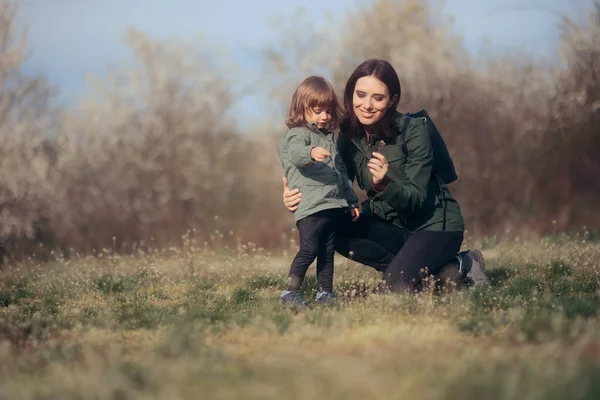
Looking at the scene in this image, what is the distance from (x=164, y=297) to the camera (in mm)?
7219

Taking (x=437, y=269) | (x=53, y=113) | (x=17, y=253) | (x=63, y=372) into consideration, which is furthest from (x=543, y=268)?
(x=53, y=113)

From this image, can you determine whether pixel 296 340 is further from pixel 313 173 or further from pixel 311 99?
pixel 311 99

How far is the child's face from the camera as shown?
6.80m

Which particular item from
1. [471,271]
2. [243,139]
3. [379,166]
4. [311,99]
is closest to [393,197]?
[379,166]

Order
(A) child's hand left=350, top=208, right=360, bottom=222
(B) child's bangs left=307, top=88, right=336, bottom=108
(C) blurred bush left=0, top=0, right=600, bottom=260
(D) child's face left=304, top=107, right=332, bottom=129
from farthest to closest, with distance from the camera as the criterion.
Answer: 1. (C) blurred bush left=0, top=0, right=600, bottom=260
2. (A) child's hand left=350, top=208, right=360, bottom=222
3. (D) child's face left=304, top=107, right=332, bottom=129
4. (B) child's bangs left=307, top=88, right=336, bottom=108

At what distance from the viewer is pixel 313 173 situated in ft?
22.1

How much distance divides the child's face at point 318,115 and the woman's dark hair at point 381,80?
19 cm

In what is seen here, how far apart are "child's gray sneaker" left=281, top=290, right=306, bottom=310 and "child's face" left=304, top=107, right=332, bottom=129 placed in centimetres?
164

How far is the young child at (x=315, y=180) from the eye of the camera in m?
6.55

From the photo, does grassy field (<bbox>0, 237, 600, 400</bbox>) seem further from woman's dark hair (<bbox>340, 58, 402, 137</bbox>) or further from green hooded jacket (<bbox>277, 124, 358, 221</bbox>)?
woman's dark hair (<bbox>340, 58, 402, 137</bbox>)

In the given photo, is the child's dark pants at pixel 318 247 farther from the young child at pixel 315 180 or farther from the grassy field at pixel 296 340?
the grassy field at pixel 296 340

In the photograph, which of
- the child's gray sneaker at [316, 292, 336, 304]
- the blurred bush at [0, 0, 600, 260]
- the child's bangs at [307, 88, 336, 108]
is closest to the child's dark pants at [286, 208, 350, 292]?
the child's gray sneaker at [316, 292, 336, 304]

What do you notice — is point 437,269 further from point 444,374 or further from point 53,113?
point 53,113

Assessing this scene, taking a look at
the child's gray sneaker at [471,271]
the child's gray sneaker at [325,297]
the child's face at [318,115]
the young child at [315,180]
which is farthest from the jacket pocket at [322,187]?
the child's gray sneaker at [471,271]
